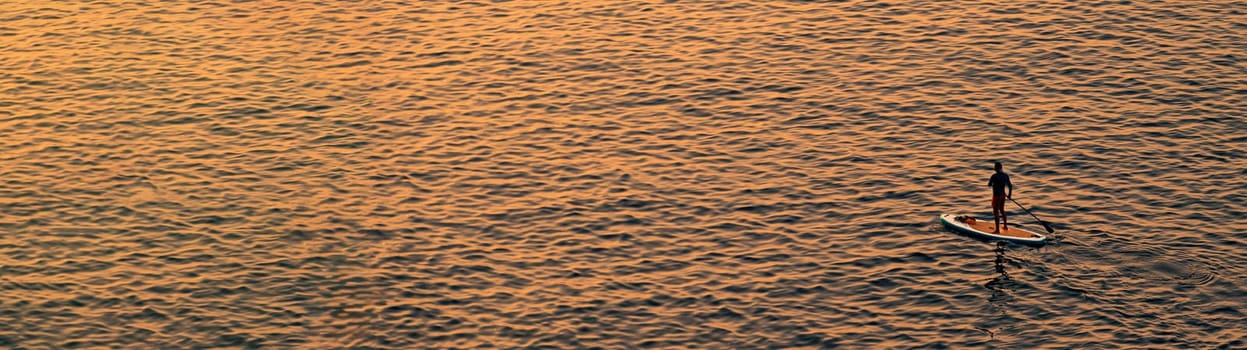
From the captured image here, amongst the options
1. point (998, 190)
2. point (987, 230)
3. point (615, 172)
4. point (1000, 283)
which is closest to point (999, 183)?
point (998, 190)

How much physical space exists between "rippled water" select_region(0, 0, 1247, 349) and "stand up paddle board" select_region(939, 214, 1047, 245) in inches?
18.6

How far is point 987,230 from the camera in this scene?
58125mm

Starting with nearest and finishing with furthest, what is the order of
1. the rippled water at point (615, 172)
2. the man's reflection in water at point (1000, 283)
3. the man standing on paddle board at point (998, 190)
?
the rippled water at point (615, 172) → the man's reflection in water at point (1000, 283) → the man standing on paddle board at point (998, 190)

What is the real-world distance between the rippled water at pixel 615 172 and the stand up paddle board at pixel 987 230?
472mm

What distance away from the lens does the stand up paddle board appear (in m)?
57.3

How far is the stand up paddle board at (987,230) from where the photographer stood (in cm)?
5728

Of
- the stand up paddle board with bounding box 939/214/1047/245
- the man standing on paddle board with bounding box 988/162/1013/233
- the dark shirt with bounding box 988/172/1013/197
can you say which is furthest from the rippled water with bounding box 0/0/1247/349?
the dark shirt with bounding box 988/172/1013/197

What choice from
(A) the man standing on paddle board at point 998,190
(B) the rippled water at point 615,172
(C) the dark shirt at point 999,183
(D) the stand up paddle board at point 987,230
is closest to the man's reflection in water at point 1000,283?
(B) the rippled water at point 615,172

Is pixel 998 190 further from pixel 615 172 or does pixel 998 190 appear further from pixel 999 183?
pixel 615 172

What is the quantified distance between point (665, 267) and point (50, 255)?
1840cm

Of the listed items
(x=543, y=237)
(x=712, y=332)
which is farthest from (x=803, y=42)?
(x=712, y=332)

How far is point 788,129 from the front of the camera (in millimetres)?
68000

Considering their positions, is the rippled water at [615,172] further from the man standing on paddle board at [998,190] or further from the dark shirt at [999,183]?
the dark shirt at [999,183]

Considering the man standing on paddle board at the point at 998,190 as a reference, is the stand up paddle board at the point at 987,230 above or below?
below
